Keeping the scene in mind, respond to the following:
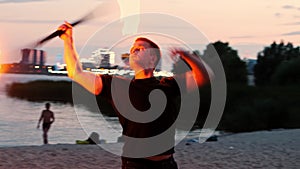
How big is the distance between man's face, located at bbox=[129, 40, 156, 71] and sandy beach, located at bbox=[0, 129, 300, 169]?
6.46 m

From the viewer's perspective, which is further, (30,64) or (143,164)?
(143,164)

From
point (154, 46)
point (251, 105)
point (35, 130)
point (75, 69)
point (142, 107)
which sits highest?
point (154, 46)

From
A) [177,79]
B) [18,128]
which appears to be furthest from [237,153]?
[18,128]

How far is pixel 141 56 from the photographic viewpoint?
376 centimetres

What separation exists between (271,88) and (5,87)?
27895 millimetres

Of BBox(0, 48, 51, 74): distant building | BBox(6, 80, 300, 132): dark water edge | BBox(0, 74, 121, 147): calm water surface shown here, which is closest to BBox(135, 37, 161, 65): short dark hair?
BBox(0, 48, 51, 74): distant building

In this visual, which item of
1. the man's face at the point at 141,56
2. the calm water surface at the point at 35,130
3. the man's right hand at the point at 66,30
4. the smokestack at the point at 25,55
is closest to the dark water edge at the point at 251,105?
the calm water surface at the point at 35,130

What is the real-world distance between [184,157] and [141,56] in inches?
316

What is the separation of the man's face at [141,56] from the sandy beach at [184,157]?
6.46 metres

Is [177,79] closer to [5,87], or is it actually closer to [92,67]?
[92,67]

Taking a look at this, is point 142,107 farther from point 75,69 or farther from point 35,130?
point 35,130

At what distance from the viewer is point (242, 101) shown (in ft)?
155

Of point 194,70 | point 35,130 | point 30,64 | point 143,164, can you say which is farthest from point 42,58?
point 35,130

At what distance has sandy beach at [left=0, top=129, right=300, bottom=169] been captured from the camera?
10.3m
